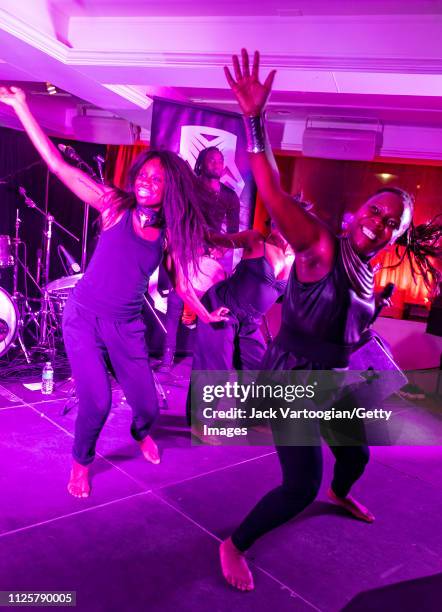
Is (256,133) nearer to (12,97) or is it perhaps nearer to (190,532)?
(12,97)

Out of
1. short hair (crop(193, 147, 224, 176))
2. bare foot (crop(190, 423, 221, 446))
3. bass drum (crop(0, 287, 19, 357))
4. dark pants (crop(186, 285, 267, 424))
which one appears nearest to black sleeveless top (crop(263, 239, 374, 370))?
dark pants (crop(186, 285, 267, 424))

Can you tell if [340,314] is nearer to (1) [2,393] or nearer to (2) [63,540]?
(2) [63,540]

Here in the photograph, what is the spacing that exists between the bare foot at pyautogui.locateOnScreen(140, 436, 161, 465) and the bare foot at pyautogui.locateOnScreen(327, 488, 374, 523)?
3.95ft

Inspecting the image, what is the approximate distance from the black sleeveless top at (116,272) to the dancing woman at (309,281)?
971 millimetres

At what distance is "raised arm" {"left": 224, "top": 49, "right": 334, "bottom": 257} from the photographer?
185cm

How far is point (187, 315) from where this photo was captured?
4.71 meters

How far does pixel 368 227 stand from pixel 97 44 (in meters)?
3.64

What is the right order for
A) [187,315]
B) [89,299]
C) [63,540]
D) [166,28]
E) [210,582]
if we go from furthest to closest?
[187,315] → [166,28] → [89,299] → [63,540] → [210,582]

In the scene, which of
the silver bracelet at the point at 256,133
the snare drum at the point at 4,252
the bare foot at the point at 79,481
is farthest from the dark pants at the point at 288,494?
the snare drum at the point at 4,252

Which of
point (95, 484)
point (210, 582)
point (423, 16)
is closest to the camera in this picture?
point (210, 582)

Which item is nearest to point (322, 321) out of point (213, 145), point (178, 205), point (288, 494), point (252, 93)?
point (288, 494)

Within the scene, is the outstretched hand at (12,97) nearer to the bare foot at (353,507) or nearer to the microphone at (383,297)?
the microphone at (383,297)

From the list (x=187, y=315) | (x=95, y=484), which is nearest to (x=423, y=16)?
(x=187, y=315)

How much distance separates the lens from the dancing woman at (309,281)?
190 centimetres
